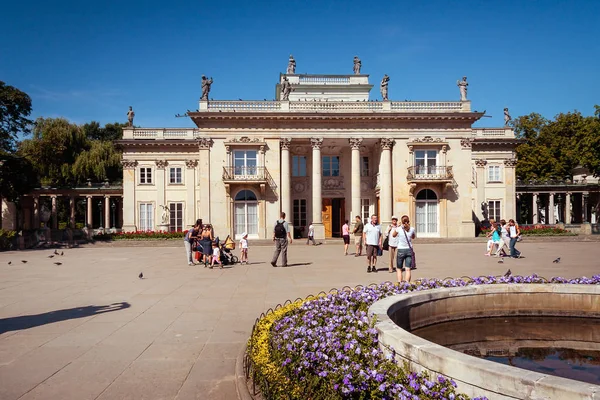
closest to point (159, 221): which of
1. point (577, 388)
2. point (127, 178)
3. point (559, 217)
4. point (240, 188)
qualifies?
point (127, 178)

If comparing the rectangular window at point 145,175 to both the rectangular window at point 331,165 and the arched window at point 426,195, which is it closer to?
the rectangular window at point 331,165

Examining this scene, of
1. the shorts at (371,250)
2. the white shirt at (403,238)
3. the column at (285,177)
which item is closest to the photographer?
the white shirt at (403,238)

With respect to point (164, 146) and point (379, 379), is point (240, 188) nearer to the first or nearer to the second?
point (164, 146)

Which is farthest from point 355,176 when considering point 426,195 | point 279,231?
point 279,231

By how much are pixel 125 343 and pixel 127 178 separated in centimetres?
3680

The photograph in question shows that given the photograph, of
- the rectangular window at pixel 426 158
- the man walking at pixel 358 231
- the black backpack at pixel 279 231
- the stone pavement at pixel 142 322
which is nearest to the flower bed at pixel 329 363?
the stone pavement at pixel 142 322

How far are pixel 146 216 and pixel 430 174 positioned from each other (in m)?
25.0

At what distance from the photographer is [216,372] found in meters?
5.11

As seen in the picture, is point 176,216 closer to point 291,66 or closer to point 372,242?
point 291,66

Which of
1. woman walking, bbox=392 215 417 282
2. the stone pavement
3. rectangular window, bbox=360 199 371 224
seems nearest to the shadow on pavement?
the stone pavement

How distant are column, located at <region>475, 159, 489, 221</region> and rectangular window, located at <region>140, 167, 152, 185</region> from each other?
30246mm

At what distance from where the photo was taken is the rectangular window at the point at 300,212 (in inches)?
1421

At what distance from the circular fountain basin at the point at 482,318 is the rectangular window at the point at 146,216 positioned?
3670 cm

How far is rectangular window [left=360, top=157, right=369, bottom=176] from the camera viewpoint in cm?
3684
